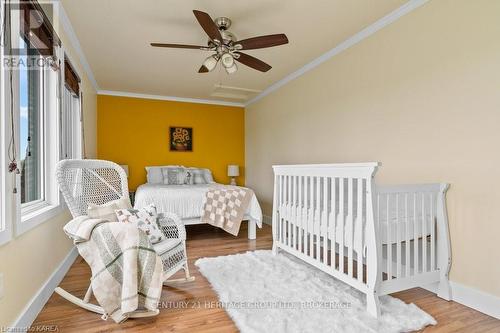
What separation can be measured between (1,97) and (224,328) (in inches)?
71.1

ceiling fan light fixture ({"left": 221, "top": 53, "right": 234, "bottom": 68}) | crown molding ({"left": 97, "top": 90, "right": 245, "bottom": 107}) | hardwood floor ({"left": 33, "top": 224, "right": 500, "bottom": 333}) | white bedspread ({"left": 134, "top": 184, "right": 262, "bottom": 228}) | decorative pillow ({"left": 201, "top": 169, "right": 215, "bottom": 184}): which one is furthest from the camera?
decorative pillow ({"left": 201, "top": 169, "right": 215, "bottom": 184})

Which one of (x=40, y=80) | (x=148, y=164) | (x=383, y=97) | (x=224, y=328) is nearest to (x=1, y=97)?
(x=40, y=80)

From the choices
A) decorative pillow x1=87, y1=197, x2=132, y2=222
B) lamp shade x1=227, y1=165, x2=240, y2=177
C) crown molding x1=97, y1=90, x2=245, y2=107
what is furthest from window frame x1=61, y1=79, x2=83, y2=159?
lamp shade x1=227, y1=165, x2=240, y2=177

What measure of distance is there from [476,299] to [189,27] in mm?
3320

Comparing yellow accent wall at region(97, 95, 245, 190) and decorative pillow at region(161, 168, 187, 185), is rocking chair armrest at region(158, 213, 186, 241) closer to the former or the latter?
decorative pillow at region(161, 168, 187, 185)

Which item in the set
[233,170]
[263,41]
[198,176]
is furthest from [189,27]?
[233,170]

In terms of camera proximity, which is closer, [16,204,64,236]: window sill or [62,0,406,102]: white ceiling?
[16,204,64,236]: window sill

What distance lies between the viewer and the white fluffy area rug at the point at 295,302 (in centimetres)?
169

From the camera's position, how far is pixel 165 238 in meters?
2.22

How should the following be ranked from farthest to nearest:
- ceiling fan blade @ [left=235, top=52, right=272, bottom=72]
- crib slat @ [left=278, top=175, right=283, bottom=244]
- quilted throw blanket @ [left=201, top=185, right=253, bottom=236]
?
quilted throw blanket @ [left=201, top=185, right=253, bottom=236], crib slat @ [left=278, top=175, right=283, bottom=244], ceiling fan blade @ [left=235, top=52, right=272, bottom=72]

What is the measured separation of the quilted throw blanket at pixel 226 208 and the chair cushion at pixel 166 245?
150 centimetres

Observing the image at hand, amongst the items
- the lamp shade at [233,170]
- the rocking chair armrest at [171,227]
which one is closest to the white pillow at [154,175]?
the lamp shade at [233,170]

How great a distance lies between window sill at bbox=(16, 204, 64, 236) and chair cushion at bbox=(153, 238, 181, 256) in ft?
2.54

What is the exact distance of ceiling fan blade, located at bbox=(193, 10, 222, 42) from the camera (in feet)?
6.70
